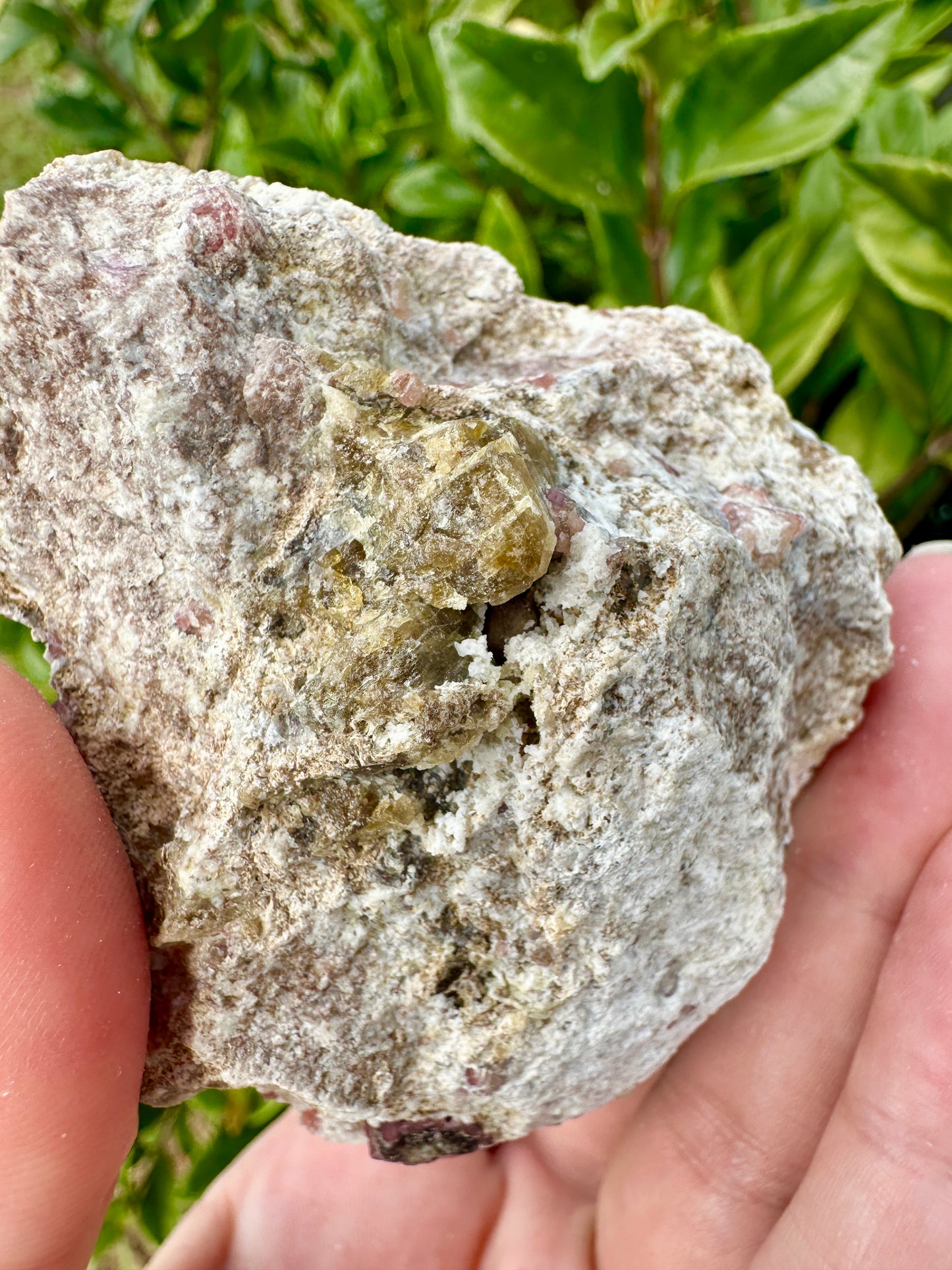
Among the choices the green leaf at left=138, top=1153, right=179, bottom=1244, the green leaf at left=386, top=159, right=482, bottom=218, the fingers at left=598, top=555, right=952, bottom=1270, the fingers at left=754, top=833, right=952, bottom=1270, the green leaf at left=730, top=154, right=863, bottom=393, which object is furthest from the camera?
the green leaf at left=138, top=1153, right=179, bottom=1244

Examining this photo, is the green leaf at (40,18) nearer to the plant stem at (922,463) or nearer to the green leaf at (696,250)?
the green leaf at (696,250)

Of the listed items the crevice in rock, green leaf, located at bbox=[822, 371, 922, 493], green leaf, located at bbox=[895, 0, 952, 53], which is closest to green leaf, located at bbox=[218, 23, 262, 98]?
green leaf, located at bbox=[895, 0, 952, 53]

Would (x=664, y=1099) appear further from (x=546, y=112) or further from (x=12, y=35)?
(x=12, y=35)

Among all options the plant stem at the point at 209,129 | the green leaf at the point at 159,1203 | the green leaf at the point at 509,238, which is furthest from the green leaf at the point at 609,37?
the green leaf at the point at 159,1203

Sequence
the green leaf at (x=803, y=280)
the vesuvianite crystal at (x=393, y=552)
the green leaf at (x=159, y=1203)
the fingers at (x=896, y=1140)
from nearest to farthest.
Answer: the vesuvianite crystal at (x=393, y=552) < the fingers at (x=896, y=1140) < the green leaf at (x=803, y=280) < the green leaf at (x=159, y=1203)

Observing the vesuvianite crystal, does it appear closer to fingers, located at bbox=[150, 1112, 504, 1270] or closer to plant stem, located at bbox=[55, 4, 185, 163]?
fingers, located at bbox=[150, 1112, 504, 1270]

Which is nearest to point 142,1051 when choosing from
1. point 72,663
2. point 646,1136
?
point 72,663

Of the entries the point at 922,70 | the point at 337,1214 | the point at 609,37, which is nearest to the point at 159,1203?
the point at 337,1214
